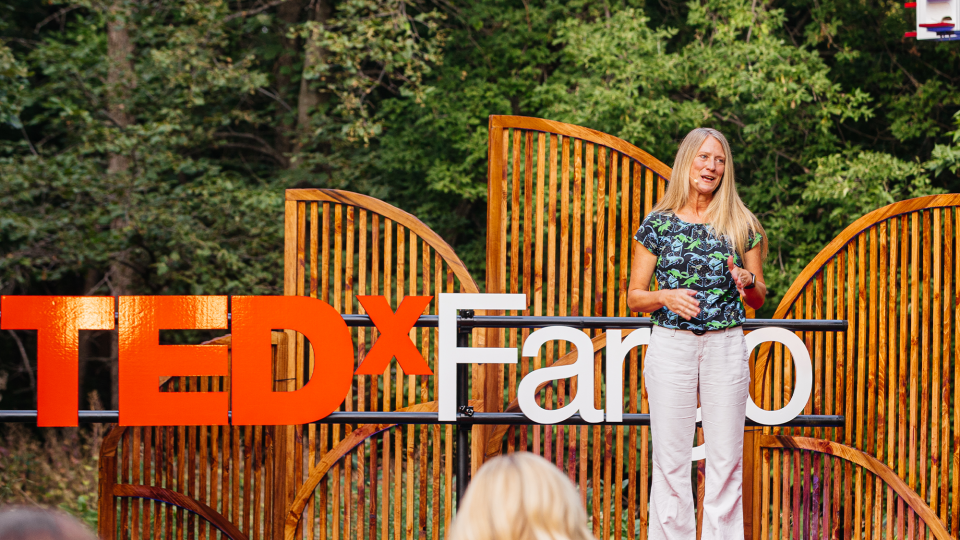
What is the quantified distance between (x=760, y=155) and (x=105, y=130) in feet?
22.8

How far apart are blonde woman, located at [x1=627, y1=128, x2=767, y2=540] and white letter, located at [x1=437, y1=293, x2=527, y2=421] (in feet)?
2.05

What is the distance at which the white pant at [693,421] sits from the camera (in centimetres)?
254

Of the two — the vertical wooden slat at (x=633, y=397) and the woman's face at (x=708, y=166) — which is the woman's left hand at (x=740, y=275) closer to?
the woman's face at (x=708, y=166)

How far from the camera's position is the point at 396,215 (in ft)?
11.8

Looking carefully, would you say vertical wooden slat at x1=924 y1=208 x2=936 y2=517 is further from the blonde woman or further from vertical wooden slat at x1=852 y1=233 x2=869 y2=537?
the blonde woman

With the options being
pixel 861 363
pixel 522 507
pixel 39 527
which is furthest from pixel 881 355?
pixel 39 527

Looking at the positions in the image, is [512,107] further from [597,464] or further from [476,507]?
[476,507]

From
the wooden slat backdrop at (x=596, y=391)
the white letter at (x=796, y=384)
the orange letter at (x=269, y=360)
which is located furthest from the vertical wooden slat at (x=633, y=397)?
the orange letter at (x=269, y=360)

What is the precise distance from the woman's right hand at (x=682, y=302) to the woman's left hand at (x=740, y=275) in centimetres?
13

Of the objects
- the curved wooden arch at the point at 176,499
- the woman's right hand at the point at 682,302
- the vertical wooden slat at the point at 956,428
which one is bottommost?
the curved wooden arch at the point at 176,499

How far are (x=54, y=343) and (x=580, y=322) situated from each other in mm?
2036

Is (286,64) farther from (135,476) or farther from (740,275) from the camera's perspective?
(740,275)

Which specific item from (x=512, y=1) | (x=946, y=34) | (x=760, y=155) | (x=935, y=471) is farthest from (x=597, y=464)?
(x=512, y=1)

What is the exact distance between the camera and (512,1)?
385 inches
